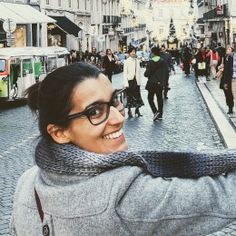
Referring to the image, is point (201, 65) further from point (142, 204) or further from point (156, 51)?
point (142, 204)

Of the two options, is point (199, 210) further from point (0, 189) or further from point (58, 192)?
point (0, 189)

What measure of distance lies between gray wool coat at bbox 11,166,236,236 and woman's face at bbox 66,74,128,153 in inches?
5.4

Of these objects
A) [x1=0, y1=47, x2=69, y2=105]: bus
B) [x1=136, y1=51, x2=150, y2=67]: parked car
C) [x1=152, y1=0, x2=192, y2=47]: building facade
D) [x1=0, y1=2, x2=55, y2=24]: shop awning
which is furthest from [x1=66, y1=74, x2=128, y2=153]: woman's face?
[x1=152, y1=0, x2=192, y2=47]: building facade

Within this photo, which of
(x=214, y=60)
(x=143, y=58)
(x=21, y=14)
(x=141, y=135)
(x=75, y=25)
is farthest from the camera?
(x=143, y=58)

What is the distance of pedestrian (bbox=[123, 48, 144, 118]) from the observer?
56.3 feet

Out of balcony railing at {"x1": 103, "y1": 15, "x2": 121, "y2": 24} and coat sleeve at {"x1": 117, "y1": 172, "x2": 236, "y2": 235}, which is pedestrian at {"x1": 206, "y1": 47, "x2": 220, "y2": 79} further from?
balcony railing at {"x1": 103, "y1": 15, "x2": 121, "y2": 24}

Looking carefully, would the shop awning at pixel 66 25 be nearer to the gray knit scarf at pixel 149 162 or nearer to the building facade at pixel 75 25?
the building facade at pixel 75 25

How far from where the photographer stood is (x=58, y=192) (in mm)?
1763

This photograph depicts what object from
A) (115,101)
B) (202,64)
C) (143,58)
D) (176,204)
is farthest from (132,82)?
(143,58)

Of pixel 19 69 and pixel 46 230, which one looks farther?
pixel 19 69

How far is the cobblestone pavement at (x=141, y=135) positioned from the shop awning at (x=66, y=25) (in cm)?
2468

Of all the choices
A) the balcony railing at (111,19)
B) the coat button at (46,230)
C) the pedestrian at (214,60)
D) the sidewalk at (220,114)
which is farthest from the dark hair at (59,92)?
the balcony railing at (111,19)

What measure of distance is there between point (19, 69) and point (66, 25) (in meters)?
24.1

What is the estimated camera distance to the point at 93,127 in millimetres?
1869
